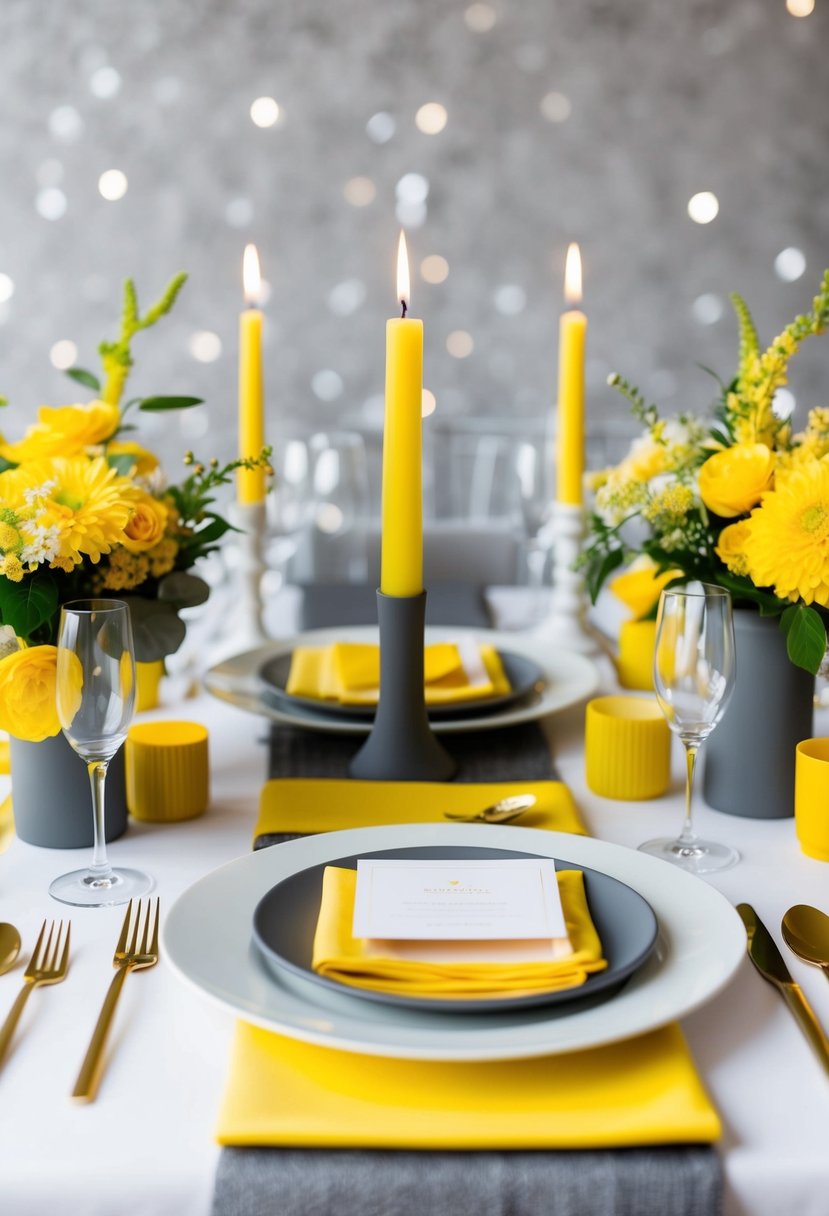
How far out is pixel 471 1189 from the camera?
518mm

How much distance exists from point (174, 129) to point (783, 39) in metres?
1.78

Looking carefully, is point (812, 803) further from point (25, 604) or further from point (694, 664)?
point (25, 604)

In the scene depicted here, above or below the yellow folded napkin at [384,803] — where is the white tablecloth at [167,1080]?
below

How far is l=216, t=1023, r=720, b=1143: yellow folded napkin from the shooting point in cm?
53

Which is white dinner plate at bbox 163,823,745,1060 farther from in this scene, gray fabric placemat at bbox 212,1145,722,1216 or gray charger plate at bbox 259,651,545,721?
gray charger plate at bbox 259,651,545,721

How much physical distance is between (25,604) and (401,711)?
33 centimetres

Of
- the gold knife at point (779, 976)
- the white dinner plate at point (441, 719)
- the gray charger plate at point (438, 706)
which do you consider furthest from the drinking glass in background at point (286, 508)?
the gold knife at point (779, 976)

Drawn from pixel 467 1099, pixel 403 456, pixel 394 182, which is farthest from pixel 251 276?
pixel 394 182

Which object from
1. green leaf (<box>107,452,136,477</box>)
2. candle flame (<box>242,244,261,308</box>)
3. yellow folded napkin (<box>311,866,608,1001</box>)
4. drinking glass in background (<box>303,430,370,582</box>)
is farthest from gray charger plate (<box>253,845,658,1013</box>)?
drinking glass in background (<box>303,430,370,582</box>)

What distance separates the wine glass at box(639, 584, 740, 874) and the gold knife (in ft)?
0.34

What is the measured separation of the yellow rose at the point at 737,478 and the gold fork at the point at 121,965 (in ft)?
1.75

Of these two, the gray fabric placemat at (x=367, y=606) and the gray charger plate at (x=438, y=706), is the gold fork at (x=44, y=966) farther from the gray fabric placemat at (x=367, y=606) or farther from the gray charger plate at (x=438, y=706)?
the gray fabric placemat at (x=367, y=606)

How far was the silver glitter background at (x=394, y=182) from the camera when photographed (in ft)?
11.1

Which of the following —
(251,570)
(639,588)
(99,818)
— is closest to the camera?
(99,818)
